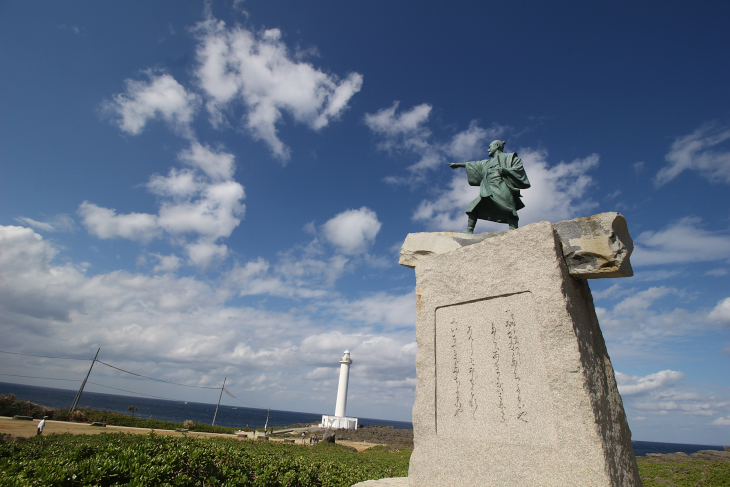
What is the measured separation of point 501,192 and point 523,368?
7.20 ft

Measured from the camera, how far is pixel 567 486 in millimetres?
2674

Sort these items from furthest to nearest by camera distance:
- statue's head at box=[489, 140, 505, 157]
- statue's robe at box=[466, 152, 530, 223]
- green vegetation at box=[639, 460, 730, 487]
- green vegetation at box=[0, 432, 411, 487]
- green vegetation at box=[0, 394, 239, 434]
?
green vegetation at box=[0, 394, 239, 434] → green vegetation at box=[639, 460, 730, 487] → statue's head at box=[489, 140, 505, 157] → statue's robe at box=[466, 152, 530, 223] → green vegetation at box=[0, 432, 411, 487]

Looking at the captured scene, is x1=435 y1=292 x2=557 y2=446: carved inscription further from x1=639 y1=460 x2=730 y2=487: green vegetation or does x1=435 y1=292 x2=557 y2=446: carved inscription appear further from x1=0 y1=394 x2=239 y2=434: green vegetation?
x1=0 y1=394 x2=239 y2=434: green vegetation

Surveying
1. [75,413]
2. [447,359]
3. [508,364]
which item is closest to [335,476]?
[447,359]

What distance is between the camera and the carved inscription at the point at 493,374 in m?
3.07

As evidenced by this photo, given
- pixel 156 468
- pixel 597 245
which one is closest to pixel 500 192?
pixel 597 245

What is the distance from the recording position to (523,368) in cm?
322

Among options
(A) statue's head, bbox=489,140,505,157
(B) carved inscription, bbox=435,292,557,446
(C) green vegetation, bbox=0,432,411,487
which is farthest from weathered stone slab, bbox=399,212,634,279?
(C) green vegetation, bbox=0,432,411,487

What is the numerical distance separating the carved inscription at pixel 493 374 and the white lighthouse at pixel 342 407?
25997 mm

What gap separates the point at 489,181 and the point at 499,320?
2.01 meters

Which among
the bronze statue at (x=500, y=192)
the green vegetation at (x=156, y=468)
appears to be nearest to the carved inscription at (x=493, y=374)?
the bronze statue at (x=500, y=192)

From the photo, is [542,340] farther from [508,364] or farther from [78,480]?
[78,480]

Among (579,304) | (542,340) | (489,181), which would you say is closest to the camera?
(542,340)

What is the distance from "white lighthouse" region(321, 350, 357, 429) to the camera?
27.0 m
